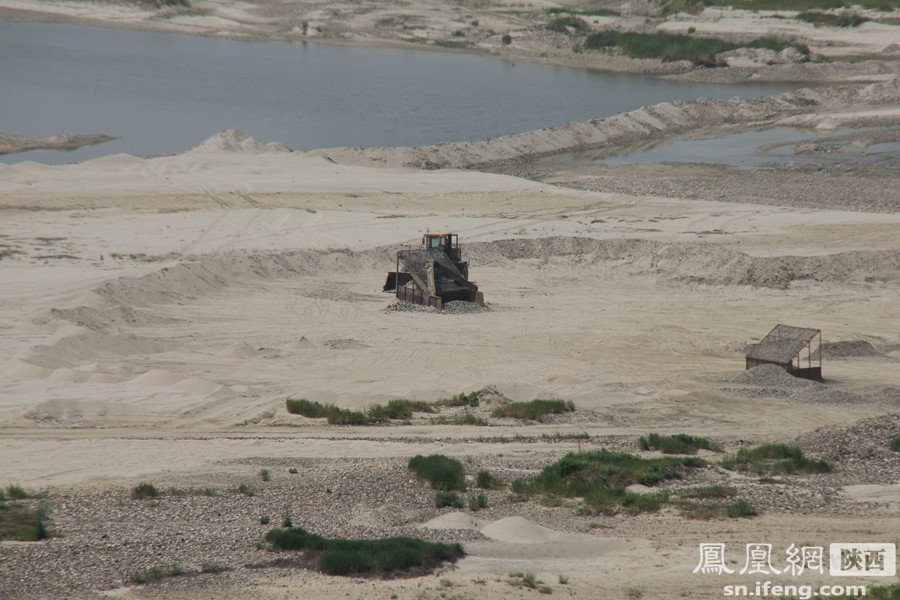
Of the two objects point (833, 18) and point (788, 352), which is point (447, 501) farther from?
point (833, 18)

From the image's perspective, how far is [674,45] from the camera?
303ft

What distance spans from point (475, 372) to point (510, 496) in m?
8.98

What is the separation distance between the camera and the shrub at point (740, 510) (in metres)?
16.0

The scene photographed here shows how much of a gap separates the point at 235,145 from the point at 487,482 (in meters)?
36.5

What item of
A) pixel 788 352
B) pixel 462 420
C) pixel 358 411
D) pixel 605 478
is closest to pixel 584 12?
pixel 788 352

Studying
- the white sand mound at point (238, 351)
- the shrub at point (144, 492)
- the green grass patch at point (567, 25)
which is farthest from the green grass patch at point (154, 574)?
the green grass patch at point (567, 25)

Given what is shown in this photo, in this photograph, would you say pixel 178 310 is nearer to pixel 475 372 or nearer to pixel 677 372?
pixel 475 372

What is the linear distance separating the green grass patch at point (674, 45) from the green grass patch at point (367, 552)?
79.6 meters

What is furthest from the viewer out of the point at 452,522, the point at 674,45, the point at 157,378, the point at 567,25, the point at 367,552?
the point at 567,25

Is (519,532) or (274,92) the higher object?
(274,92)

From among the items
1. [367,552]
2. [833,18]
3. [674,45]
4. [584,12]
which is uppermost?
[584,12]

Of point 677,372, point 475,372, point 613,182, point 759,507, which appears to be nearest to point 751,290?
point 677,372

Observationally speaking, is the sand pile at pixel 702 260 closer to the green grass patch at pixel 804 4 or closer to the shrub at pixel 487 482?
the shrub at pixel 487 482

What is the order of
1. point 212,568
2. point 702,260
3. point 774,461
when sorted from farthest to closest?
point 702,260
point 774,461
point 212,568
